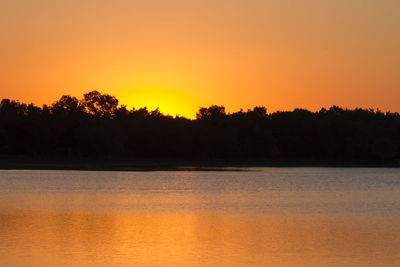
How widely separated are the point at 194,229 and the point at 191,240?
4.11 meters

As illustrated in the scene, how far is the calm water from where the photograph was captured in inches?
A: 1001

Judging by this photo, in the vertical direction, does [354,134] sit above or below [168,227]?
above

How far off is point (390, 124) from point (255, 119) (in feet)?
107

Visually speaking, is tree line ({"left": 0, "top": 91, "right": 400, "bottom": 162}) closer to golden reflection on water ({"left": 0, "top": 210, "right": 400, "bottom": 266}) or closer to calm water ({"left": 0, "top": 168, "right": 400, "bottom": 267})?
calm water ({"left": 0, "top": 168, "right": 400, "bottom": 267})

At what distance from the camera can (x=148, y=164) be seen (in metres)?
143

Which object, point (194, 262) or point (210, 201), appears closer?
point (194, 262)

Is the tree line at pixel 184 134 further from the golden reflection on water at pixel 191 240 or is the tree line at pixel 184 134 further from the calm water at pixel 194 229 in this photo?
the golden reflection on water at pixel 191 240

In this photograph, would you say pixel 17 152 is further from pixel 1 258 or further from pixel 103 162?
pixel 1 258

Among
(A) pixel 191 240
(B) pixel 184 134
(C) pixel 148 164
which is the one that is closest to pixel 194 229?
(A) pixel 191 240

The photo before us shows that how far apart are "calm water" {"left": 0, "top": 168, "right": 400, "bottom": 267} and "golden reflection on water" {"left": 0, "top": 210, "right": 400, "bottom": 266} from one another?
39 mm

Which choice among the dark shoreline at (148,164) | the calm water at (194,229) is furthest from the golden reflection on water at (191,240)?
the dark shoreline at (148,164)

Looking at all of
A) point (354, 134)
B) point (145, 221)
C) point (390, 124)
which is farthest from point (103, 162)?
point (145, 221)

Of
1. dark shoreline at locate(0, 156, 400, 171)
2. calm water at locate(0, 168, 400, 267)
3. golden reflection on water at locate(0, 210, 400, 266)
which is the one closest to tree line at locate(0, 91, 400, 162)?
dark shoreline at locate(0, 156, 400, 171)

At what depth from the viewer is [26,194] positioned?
5581 cm
